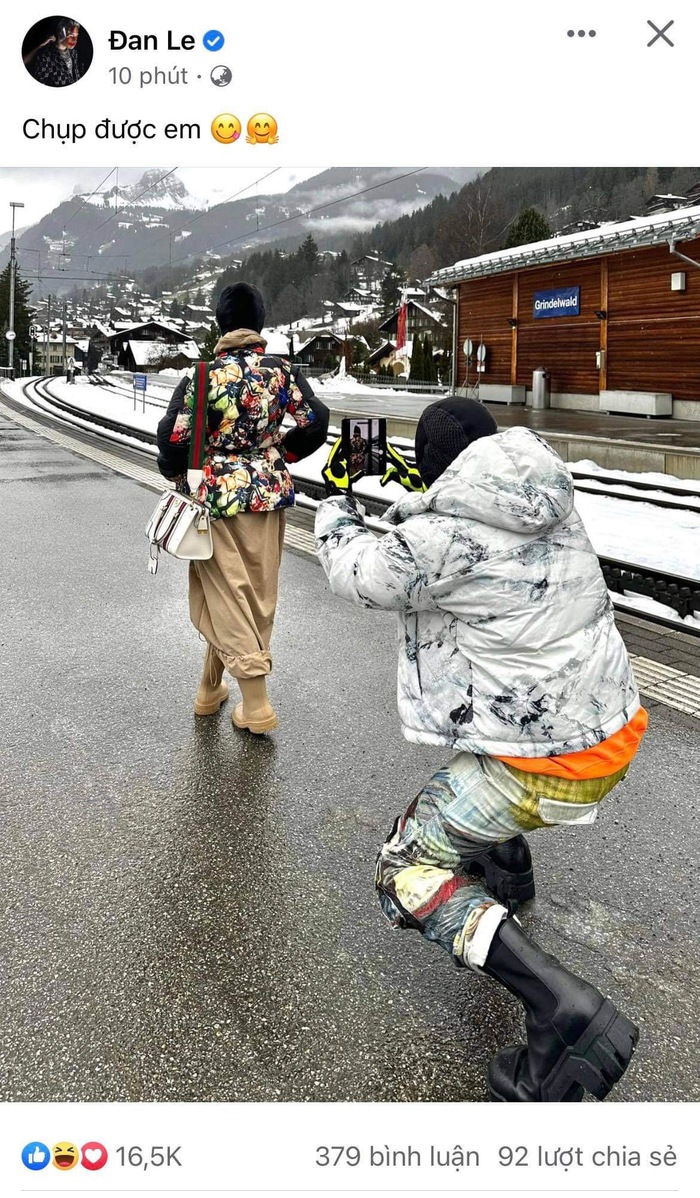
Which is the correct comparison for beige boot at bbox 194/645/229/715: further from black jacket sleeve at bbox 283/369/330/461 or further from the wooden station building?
the wooden station building

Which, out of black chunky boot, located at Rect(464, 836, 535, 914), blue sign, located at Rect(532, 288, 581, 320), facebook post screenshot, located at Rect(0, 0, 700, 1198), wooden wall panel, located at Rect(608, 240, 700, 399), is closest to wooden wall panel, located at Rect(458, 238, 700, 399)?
wooden wall panel, located at Rect(608, 240, 700, 399)

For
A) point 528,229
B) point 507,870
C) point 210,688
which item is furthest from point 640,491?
point 528,229

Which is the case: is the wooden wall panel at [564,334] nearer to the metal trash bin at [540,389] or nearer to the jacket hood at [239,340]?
the metal trash bin at [540,389]

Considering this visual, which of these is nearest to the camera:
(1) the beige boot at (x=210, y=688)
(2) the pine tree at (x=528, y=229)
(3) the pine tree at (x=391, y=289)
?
(1) the beige boot at (x=210, y=688)

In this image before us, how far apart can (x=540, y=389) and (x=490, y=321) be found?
4.08 metres

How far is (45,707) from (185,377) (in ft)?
6.03

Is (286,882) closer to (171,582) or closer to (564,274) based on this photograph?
(171,582)

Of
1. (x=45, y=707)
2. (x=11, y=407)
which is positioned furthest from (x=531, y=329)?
(x=45, y=707)

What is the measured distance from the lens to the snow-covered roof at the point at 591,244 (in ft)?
62.3

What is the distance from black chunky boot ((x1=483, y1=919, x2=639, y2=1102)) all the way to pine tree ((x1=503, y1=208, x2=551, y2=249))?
4630 cm
